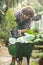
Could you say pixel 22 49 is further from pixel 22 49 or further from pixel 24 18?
pixel 24 18

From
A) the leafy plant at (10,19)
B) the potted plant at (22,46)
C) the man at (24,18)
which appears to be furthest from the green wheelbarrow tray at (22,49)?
the leafy plant at (10,19)

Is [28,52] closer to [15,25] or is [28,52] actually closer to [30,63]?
[30,63]

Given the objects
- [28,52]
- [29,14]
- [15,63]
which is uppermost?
[29,14]

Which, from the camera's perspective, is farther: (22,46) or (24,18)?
(24,18)

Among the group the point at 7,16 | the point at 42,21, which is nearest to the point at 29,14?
the point at 7,16

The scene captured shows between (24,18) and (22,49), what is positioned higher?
(24,18)

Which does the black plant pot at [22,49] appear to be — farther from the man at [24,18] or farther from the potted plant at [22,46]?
the man at [24,18]

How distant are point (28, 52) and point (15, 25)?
5.18 ft

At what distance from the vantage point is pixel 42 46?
2.59 meters

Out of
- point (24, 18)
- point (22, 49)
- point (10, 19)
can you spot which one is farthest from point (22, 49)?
point (10, 19)

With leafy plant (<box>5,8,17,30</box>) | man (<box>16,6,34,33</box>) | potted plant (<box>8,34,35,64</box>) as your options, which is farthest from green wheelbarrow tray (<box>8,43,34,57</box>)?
leafy plant (<box>5,8,17,30</box>)

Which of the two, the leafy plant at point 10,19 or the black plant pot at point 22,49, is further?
the leafy plant at point 10,19

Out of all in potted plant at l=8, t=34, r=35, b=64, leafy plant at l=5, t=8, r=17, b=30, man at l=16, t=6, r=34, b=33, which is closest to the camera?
potted plant at l=8, t=34, r=35, b=64

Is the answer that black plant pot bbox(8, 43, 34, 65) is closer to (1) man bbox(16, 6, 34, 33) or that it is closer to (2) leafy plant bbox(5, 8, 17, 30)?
(1) man bbox(16, 6, 34, 33)
